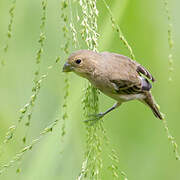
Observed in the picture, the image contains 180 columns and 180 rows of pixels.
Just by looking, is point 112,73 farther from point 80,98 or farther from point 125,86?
point 80,98

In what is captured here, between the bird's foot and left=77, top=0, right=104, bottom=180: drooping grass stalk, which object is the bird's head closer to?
left=77, top=0, right=104, bottom=180: drooping grass stalk

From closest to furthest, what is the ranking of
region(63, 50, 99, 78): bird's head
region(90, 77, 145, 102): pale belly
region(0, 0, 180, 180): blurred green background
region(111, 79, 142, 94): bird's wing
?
region(63, 50, 99, 78): bird's head → region(90, 77, 145, 102): pale belly → region(111, 79, 142, 94): bird's wing → region(0, 0, 180, 180): blurred green background

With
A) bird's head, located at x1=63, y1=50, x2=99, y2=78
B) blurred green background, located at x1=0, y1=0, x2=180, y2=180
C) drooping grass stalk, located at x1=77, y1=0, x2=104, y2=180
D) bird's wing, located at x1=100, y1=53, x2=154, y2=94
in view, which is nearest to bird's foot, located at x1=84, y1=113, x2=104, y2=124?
drooping grass stalk, located at x1=77, y1=0, x2=104, y2=180

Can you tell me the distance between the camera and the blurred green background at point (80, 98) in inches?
120

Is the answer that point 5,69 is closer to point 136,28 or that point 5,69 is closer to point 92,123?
point 136,28

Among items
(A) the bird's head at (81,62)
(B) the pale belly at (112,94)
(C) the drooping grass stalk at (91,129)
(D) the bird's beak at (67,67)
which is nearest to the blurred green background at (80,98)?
(B) the pale belly at (112,94)

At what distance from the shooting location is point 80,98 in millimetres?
3102

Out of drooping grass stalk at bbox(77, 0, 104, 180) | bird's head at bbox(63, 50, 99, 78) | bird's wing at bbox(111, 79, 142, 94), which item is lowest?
drooping grass stalk at bbox(77, 0, 104, 180)

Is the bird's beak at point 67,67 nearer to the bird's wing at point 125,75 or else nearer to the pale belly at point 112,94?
the pale belly at point 112,94

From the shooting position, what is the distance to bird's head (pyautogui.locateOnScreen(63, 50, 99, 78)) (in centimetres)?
242

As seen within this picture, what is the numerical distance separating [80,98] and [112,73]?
0.48 metres

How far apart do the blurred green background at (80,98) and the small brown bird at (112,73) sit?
1.27 feet

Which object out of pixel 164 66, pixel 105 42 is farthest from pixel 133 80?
pixel 164 66

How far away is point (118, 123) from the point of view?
3420 millimetres
